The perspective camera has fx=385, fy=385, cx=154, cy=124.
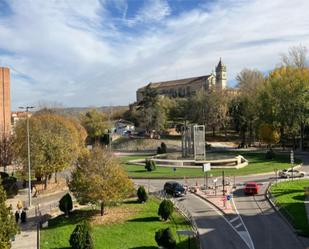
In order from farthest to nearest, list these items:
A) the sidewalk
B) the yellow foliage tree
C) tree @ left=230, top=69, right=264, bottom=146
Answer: tree @ left=230, top=69, right=264, bottom=146 → the yellow foliage tree → the sidewalk

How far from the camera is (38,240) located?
77.6 ft

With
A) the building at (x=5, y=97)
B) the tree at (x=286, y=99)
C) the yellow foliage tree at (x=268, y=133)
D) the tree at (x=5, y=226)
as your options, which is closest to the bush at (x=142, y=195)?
the tree at (x=5, y=226)

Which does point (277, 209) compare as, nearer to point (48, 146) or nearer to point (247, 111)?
point (48, 146)

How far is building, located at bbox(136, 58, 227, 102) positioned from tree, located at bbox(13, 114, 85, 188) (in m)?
98.4

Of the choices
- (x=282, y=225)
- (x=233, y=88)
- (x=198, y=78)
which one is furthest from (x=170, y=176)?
(x=198, y=78)

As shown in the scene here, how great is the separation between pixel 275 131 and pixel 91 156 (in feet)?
155

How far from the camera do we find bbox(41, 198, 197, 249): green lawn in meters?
22.2

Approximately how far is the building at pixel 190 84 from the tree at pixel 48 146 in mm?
98363

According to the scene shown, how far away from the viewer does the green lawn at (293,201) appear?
2522 centimetres

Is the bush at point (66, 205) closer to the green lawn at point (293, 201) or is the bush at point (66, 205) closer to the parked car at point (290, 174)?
the green lawn at point (293, 201)

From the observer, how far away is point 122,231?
24.4 metres

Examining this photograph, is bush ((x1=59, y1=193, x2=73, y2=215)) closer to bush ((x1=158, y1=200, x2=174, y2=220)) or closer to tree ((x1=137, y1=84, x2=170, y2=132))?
bush ((x1=158, y1=200, x2=174, y2=220))

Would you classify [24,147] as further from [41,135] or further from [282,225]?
[282,225]

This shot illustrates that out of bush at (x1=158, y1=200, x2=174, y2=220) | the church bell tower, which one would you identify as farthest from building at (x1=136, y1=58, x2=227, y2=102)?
bush at (x1=158, y1=200, x2=174, y2=220)
